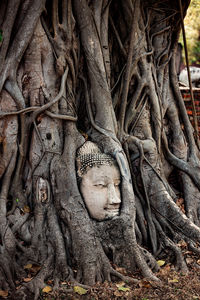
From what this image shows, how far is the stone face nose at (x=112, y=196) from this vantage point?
4.19 meters

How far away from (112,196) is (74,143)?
0.70 m

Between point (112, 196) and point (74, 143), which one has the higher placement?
point (74, 143)

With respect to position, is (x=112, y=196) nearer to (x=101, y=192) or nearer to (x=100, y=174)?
(x=101, y=192)

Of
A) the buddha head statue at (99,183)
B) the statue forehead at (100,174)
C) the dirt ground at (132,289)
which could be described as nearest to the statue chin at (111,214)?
the buddha head statue at (99,183)

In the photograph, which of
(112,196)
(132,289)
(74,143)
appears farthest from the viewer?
(74,143)

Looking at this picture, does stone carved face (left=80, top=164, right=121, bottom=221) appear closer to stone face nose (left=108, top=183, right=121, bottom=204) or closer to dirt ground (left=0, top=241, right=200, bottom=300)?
stone face nose (left=108, top=183, right=121, bottom=204)

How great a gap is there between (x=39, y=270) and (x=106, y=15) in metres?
3.12

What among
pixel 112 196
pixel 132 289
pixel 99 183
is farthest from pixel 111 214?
pixel 132 289

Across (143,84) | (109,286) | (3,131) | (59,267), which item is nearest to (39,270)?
(59,267)

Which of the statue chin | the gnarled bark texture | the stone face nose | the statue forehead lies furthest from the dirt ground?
the statue forehead

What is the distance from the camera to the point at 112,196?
4.20 m

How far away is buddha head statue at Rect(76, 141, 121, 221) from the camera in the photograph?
4188mm

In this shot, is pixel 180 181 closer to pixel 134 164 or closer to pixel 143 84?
pixel 134 164

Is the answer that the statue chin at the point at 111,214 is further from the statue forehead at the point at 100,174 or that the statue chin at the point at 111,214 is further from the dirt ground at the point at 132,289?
the dirt ground at the point at 132,289
